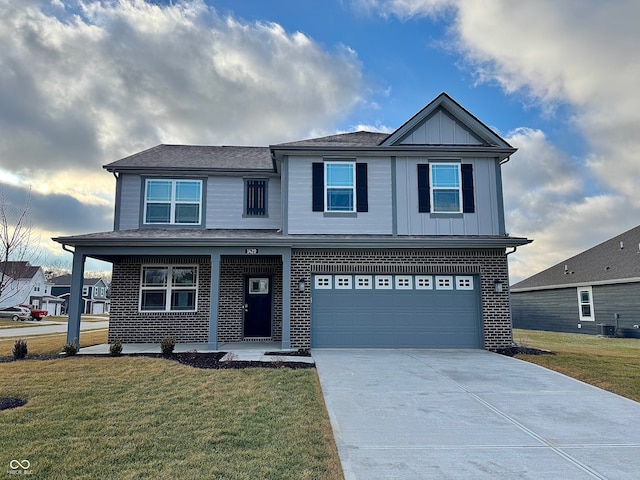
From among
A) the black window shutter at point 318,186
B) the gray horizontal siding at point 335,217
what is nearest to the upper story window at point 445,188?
the gray horizontal siding at point 335,217

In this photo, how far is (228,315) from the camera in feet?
42.1

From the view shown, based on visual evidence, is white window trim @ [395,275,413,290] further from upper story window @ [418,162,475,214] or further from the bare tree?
the bare tree

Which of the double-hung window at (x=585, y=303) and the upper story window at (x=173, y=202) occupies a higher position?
the upper story window at (x=173, y=202)

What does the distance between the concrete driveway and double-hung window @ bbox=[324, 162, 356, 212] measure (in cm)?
479

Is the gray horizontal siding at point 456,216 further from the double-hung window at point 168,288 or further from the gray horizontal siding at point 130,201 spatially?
the gray horizontal siding at point 130,201

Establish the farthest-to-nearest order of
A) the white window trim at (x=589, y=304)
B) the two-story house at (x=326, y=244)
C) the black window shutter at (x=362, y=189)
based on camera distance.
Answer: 1. the white window trim at (x=589, y=304)
2. the black window shutter at (x=362, y=189)
3. the two-story house at (x=326, y=244)

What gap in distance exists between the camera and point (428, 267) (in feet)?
38.3

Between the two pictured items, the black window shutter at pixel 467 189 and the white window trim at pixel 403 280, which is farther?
the black window shutter at pixel 467 189

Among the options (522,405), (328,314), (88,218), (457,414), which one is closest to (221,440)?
(457,414)

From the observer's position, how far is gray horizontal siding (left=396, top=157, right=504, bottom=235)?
11.9 meters

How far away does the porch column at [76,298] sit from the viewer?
10781mm

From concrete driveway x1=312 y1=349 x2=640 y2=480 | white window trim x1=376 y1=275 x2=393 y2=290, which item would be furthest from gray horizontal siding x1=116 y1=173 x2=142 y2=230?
concrete driveway x1=312 y1=349 x2=640 y2=480

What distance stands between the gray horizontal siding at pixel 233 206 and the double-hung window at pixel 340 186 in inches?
80.2

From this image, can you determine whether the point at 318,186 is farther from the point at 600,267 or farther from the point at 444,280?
the point at 600,267
